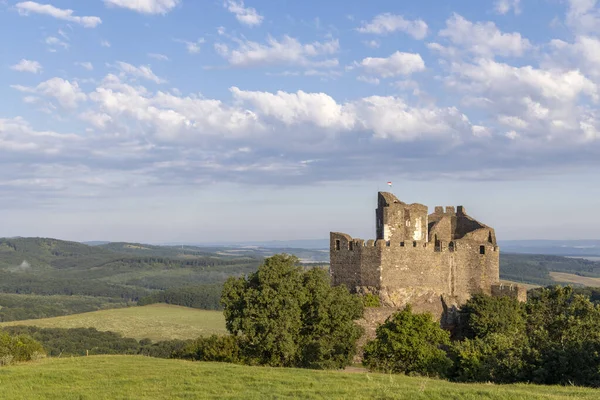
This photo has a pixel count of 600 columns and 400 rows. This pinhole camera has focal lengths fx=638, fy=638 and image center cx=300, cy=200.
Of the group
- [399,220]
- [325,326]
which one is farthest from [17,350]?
[399,220]

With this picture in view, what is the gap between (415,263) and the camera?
43562 mm

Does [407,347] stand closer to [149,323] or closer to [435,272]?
[435,272]

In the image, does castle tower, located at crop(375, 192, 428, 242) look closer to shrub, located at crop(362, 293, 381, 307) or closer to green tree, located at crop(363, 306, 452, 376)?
shrub, located at crop(362, 293, 381, 307)

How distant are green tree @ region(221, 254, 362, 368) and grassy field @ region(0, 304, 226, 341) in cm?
7832

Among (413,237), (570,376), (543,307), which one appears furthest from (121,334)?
(570,376)

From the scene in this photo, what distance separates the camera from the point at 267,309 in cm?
3500

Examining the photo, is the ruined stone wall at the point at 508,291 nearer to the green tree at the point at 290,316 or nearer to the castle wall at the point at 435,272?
the castle wall at the point at 435,272

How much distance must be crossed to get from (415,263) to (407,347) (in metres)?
9.20

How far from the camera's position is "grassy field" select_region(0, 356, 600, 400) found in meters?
21.5

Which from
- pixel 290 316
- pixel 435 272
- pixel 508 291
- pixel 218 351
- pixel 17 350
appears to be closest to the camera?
pixel 290 316

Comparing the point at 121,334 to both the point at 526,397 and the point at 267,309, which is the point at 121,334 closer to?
the point at 267,309

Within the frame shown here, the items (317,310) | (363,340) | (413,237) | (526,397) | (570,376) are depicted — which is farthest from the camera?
(413,237)

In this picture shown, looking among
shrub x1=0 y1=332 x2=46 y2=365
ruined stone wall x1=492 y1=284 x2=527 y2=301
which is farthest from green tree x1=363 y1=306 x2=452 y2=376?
shrub x1=0 y1=332 x2=46 y2=365

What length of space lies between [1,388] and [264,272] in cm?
1488
